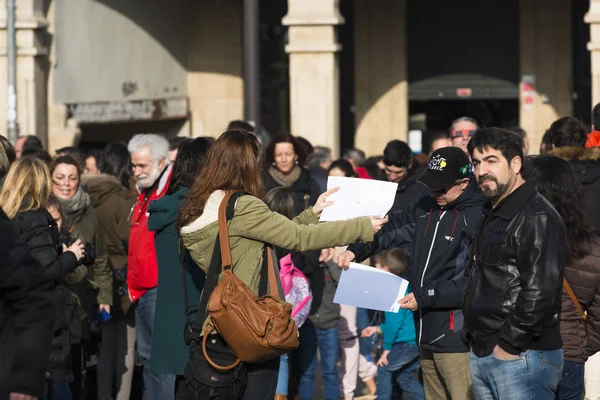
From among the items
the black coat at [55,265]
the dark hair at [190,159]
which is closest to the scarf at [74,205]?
the black coat at [55,265]

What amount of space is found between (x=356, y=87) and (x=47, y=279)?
17157mm

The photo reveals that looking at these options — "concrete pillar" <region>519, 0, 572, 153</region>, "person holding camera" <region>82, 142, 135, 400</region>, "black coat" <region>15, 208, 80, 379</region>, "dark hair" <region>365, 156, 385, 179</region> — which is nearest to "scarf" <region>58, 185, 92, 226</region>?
"person holding camera" <region>82, 142, 135, 400</region>

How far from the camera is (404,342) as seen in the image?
811cm

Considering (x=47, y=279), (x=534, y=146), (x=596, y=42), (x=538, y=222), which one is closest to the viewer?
(x=47, y=279)

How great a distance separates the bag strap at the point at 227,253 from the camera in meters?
5.09

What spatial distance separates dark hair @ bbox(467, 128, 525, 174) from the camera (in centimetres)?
505

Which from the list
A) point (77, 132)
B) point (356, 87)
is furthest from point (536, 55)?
point (77, 132)

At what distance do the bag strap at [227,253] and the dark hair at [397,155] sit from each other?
3.41 m

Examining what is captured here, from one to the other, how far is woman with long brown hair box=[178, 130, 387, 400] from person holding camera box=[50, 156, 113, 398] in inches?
111

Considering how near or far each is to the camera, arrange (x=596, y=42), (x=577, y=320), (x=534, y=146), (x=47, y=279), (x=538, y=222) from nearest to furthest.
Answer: (x=47, y=279) → (x=538, y=222) → (x=577, y=320) → (x=596, y=42) → (x=534, y=146)

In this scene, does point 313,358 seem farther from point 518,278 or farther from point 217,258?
point 518,278

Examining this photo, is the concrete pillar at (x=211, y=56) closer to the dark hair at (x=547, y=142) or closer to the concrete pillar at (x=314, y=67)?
the concrete pillar at (x=314, y=67)

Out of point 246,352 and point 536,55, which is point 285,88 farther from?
point 246,352

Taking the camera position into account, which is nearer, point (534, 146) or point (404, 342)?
→ point (404, 342)
